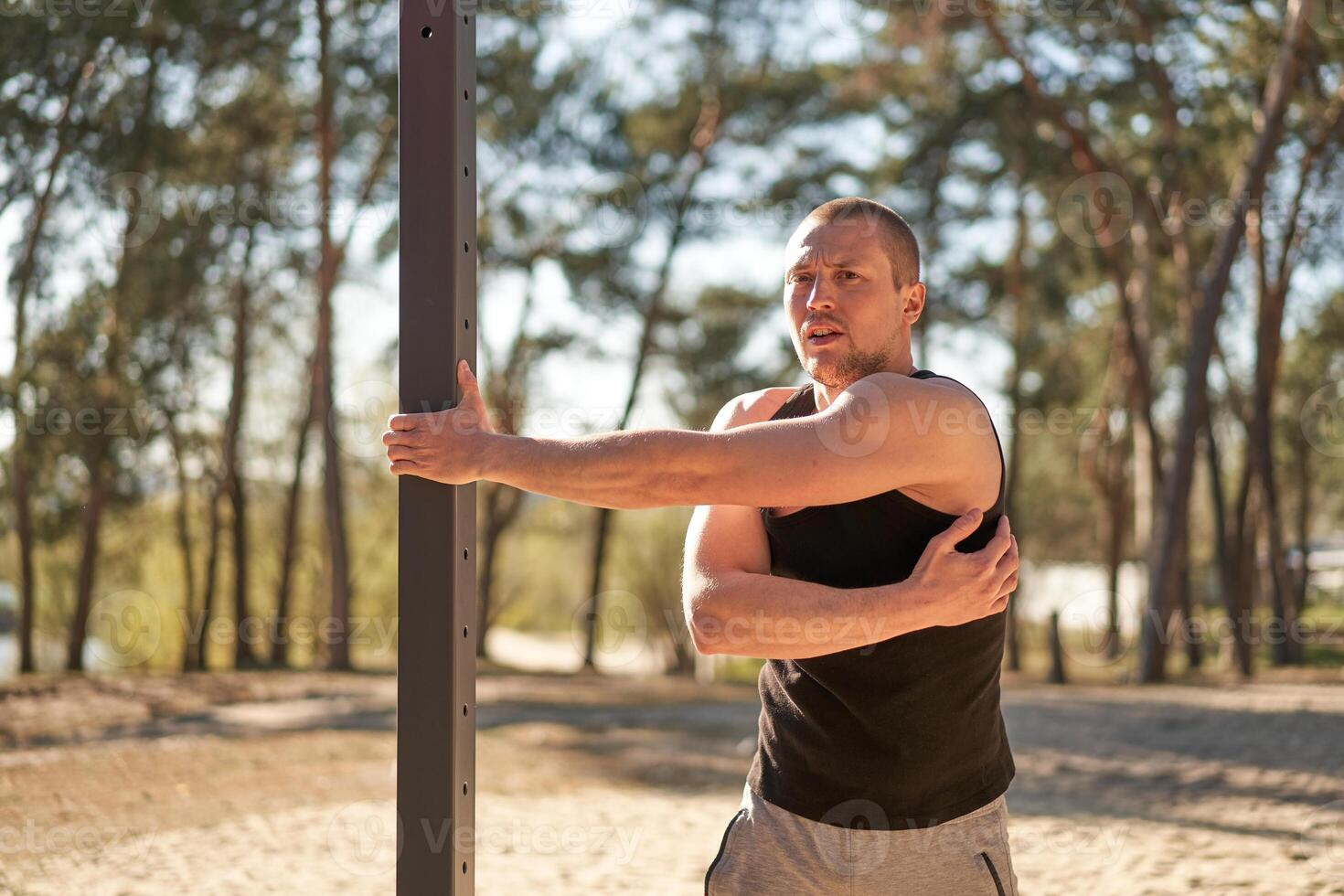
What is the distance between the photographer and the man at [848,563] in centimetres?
188

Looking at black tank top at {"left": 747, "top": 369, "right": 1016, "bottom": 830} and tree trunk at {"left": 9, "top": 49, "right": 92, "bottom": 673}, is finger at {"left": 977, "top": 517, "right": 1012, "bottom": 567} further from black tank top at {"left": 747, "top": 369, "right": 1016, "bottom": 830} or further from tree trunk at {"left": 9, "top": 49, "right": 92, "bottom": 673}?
tree trunk at {"left": 9, "top": 49, "right": 92, "bottom": 673}

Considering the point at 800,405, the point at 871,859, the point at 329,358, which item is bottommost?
the point at 871,859

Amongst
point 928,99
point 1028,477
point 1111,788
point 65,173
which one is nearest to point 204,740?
point 1111,788

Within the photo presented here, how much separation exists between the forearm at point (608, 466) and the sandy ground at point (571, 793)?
12.9 feet

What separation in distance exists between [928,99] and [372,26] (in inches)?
305

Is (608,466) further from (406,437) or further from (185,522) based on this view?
(185,522)

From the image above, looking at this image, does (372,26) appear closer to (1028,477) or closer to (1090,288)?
(1090,288)

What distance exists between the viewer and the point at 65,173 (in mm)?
14180

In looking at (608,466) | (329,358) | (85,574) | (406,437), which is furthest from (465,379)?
(85,574)

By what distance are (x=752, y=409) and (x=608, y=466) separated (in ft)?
2.03

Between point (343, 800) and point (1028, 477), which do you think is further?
point (1028, 477)

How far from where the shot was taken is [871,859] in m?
2.01

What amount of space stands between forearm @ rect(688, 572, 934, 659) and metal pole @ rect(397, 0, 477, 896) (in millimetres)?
432

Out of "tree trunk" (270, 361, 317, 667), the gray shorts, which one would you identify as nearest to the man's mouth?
the gray shorts
